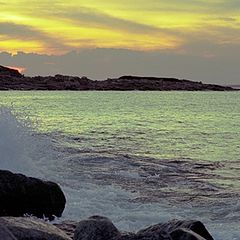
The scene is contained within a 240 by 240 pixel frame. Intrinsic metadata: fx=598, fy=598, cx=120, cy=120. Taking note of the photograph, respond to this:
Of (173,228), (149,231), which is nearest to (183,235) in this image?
(173,228)

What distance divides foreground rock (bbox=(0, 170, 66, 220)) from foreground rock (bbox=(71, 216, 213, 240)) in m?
3.20

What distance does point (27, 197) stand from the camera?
11.8 meters

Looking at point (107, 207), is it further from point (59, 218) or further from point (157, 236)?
point (157, 236)

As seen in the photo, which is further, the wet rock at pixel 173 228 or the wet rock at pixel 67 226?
the wet rock at pixel 67 226

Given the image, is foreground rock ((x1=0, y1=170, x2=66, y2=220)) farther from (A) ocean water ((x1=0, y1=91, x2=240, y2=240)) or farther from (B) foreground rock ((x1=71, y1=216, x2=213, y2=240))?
(B) foreground rock ((x1=71, y1=216, x2=213, y2=240))

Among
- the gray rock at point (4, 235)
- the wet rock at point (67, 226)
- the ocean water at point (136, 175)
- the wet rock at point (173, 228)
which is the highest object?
the gray rock at point (4, 235)

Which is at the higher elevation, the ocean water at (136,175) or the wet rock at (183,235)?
the wet rock at (183,235)

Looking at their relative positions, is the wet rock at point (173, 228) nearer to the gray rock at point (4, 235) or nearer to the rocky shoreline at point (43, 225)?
the rocky shoreline at point (43, 225)

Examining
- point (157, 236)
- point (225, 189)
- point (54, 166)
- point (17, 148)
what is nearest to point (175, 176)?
point (225, 189)

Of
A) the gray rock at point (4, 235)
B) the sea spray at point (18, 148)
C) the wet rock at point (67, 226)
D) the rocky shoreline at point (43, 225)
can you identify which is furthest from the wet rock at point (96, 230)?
the sea spray at point (18, 148)

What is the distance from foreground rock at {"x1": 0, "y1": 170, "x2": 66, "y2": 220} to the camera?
37.8 feet

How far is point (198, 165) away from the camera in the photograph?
74.9 feet

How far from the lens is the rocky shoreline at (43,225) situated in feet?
25.4

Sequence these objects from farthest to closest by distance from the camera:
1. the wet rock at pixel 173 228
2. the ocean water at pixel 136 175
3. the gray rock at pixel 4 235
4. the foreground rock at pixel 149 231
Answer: the ocean water at pixel 136 175
the wet rock at pixel 173 228
the foreground rock at pixel 149 231
the gray rock at pixel 4 235
